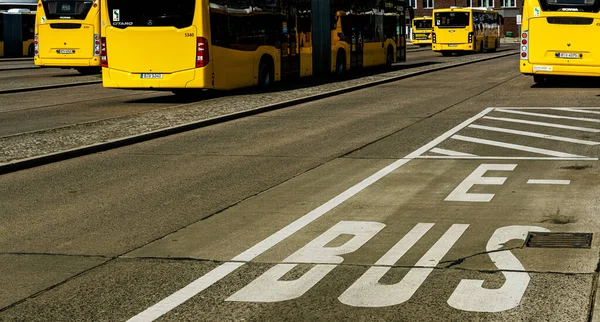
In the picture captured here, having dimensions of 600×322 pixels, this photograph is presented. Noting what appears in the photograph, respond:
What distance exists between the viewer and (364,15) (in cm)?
3575

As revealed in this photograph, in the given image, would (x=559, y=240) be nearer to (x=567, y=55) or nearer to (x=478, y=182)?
(x=478, y=182)

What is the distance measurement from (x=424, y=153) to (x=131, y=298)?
26.5ft

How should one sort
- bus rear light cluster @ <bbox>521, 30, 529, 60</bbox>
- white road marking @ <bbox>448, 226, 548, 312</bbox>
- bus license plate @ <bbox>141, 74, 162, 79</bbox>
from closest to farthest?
white road marking @ <bbox>448, 226, 548, 312</bbox>, bus license plate @ <bbox>141, 74, 162, 79</bbox>, bus rear light cluster @ <bbox>521, 30, 529, 60</bbox>

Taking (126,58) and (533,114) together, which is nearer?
(533,114)

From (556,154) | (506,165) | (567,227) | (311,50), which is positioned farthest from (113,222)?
(311,50)

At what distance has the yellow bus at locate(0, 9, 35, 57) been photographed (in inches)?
2410

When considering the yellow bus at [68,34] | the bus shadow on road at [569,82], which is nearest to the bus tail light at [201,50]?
the bus shadow on road at [569,82]

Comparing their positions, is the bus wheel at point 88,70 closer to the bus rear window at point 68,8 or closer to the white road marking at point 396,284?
the bus rear window at point 68,8

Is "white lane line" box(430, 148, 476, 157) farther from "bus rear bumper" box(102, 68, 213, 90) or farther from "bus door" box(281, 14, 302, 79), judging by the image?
"bus door" box(281, 14, 302, 79)

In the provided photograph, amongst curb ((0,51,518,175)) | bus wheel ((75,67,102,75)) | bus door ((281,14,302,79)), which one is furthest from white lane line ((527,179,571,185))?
bus wheel ((75,67,102,75))

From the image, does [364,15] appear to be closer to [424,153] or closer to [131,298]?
[424,153]

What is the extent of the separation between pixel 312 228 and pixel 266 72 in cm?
1875

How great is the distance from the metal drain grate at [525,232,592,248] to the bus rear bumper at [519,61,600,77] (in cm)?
1938

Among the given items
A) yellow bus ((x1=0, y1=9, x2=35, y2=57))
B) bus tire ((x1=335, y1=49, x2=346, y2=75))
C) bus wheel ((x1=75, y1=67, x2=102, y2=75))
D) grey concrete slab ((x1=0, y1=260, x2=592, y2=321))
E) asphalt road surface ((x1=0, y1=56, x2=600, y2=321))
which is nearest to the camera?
grey concrete slab ((x1=0, y1=260, x2=592, y2=321))
